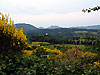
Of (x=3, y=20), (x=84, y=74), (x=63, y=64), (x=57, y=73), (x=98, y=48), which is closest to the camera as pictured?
(x=57, y=73)

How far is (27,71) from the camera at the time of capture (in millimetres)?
3766

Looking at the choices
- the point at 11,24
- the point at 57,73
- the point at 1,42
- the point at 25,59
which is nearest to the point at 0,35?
the point at 1,42

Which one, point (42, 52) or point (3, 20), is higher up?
point (3, 20)

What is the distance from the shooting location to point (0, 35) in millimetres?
4641

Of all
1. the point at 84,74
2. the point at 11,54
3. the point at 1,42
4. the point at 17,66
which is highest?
the point at 1,42

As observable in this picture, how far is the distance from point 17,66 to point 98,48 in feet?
11.5

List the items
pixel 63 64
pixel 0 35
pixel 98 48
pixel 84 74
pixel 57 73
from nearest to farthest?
pixel 57 73 < pixel 84 74 < pixel 63 64 < pixel 0 35 < pixel 98 48

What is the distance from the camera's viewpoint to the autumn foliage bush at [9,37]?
4728mm

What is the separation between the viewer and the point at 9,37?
15.8 ft

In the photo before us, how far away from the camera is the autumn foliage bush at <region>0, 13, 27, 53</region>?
4728mm

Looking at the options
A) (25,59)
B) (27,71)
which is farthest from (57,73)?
(25,59)

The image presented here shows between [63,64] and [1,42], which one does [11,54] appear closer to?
[1,42]

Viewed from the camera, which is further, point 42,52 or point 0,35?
point 42,52

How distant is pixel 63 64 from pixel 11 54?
191cm
